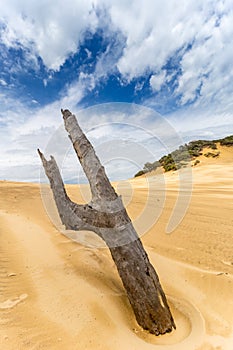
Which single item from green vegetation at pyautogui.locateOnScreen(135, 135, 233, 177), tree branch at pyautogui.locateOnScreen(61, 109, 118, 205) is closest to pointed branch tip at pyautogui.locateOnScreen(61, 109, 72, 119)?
tree branch at pyautogui.locateOnScreen(61, 109, 118, 205)

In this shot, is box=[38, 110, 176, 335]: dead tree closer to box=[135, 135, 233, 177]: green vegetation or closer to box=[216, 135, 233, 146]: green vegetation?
box=[135, 135, 233, 177]: green vegetation

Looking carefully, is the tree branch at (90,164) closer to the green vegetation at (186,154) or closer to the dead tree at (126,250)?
the dead tree at (126,250)

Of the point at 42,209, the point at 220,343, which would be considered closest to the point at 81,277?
the point at 220,343

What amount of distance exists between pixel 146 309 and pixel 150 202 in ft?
25.8

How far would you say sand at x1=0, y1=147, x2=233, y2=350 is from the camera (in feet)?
8.91

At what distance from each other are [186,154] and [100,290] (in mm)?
27289

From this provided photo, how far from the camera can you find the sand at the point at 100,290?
2.72 m

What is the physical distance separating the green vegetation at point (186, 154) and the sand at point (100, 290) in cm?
2188

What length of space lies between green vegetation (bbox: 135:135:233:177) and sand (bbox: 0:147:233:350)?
71.8ft

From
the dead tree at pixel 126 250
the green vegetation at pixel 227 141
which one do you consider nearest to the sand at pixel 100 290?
the dead tree at pixel 126 250

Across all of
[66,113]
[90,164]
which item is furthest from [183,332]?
[66,113]

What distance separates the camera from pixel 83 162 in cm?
352

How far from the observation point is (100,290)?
3.69 meters

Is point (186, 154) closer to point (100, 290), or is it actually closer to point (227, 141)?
point (227, 141)
